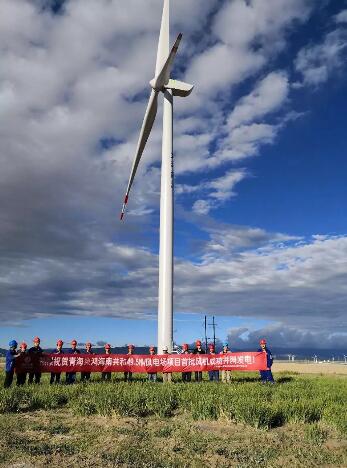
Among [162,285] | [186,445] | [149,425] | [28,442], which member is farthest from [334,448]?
[162,285]

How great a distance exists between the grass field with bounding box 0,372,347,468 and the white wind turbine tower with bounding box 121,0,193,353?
27.4 feet

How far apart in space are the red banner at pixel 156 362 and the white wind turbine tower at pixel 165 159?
159 cm

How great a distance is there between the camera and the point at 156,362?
23562mm

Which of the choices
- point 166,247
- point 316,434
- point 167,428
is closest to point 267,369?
point 166,247

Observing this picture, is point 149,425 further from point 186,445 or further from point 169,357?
point 169,357

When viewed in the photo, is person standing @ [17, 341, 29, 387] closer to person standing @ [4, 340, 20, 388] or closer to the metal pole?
person standing @ [4, 340, 20, 388]

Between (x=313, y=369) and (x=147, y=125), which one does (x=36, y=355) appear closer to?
(x=147, y=125)

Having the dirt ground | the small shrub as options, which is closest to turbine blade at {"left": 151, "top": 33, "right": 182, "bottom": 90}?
the small shrub

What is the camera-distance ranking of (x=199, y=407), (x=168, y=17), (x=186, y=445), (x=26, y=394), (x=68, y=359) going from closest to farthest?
(x=186, y=445) → (x=199, y=407) → (x=26, y=394) → (x=68, y=359) → (x=168, y=17)

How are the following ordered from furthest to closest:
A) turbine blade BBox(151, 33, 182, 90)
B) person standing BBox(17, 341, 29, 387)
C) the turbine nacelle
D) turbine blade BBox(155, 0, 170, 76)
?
1. turbine blade BBox(155, 0, 170, 76)
2. the turbine nacelle
3. turbine blade BBox(151, 33, 182, 90)
4. person standing BBox(17, 341, 29, 387)

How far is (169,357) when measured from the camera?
2355cm

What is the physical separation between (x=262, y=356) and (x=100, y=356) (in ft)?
28.7

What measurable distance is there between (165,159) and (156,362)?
1275 cm

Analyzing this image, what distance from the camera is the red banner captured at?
23156mm
